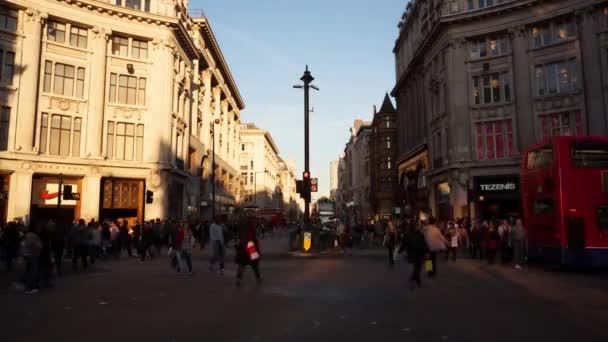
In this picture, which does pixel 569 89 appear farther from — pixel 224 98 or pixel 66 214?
pixel 224 98

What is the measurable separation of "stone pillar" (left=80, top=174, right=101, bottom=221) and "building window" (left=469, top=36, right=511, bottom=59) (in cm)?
2841

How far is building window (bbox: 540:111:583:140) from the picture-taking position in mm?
30125

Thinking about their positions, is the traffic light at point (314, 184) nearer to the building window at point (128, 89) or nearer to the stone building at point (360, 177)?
the building window at point (128, 89)

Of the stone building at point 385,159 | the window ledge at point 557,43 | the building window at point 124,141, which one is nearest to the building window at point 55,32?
the building window at point 124,141

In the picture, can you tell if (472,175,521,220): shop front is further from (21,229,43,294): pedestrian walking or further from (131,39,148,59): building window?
(21,229,43,294): pedestrian walking

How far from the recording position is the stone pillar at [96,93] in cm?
3142

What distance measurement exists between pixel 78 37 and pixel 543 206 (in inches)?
1206

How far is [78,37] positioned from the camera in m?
32.0

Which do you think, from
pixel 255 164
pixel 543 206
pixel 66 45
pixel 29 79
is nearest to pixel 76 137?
pixel 29 79

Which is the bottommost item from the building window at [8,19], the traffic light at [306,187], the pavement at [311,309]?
the pavement at [311,309]

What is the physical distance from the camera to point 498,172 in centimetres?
3262

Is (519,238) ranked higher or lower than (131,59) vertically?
lower

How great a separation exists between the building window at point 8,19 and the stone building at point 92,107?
0.19ft

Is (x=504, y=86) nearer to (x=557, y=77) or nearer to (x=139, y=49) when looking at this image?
(x=557, y=77)
